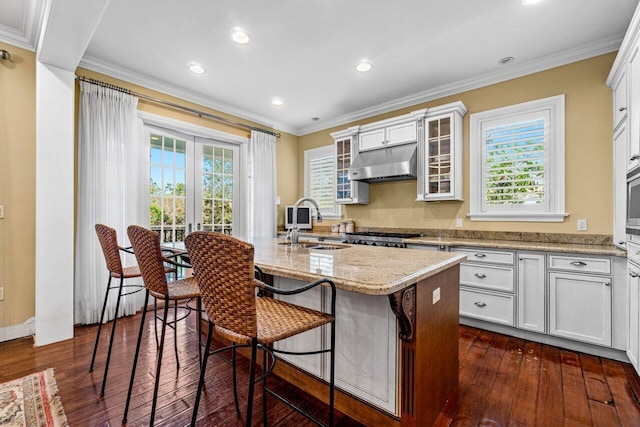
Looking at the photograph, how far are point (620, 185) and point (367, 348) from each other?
8.78 ft

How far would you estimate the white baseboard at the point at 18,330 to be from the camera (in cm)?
267

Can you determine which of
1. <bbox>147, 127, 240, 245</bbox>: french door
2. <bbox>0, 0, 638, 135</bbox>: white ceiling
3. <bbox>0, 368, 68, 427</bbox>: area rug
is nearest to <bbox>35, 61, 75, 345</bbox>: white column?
<bbox>0, 0, 638, 135</bbox>: white ceiling

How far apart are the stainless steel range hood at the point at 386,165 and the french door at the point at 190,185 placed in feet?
6.30

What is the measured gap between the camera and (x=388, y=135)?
Answer: 4.03m

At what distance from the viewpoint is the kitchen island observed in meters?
1.38

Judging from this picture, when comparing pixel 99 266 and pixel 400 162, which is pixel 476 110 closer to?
pixel 400 162

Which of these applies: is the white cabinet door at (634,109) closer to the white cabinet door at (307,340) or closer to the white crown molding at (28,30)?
the white cabinet door at (307,340)

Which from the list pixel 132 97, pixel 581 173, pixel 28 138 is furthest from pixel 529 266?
pixel 28 138

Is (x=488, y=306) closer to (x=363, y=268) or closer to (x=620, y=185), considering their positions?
(x=620, y=185)

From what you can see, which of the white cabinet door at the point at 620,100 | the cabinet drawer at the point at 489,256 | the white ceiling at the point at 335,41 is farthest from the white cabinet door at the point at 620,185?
→ the white ceiling at the point at 335,41

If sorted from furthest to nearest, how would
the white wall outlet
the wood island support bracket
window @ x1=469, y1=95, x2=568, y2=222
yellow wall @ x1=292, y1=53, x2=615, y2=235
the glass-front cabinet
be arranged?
the glass-front cabinet
window @ x1=469, y1=95, x2=568, y2=222
yellow wall @ x1=292, y1=53, x2=615, y2=235
the white wall outlet
the wood island support bracket

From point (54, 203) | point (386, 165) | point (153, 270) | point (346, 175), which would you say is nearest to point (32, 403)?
point (153, 270)

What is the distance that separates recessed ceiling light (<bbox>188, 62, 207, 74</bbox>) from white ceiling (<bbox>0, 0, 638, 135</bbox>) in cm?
8

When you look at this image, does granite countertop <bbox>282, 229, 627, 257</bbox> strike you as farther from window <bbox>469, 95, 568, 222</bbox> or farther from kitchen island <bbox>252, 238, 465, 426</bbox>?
kitchen island <bbox>252, 238, 465, 426</bbox>
